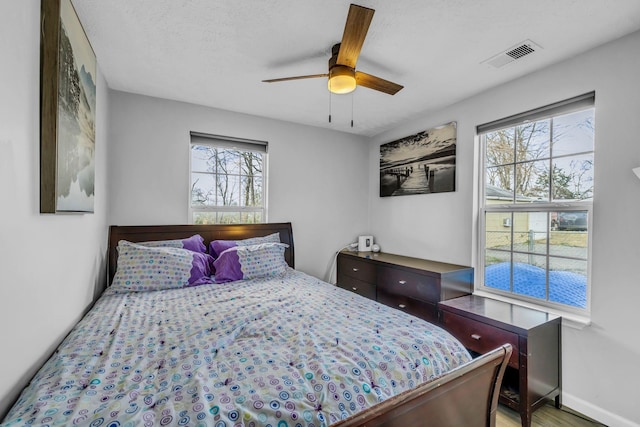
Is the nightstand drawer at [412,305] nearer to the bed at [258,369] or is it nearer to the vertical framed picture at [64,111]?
the bed at [258,369]

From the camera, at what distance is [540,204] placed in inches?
92.0

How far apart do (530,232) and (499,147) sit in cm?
80

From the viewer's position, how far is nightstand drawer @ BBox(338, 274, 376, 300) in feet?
11.0

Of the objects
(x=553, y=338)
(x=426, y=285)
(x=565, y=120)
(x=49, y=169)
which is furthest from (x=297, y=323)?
(x=565, y=120)

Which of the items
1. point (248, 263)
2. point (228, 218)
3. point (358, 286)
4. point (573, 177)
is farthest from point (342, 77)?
point (358, 286)

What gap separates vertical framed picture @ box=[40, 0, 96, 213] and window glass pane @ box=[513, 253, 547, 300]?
10.3 ft

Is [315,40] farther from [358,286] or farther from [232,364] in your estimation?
[358,286]

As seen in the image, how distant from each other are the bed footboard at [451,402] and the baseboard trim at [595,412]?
4.31ft

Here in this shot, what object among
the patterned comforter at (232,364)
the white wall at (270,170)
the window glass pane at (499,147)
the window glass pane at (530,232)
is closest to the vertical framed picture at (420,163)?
the window glass pane at (499,147)

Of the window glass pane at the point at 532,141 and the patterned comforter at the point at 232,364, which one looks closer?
the patterned comforter at the point at 232,364

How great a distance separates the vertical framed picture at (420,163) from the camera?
304 cm

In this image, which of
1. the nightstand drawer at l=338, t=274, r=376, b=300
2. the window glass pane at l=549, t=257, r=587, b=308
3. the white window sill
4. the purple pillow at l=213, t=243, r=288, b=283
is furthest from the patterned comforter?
the nightstand drawer at l=338, t=274, r=376, b=300

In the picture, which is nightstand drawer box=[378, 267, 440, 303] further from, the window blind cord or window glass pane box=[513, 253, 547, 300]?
the window blind cord

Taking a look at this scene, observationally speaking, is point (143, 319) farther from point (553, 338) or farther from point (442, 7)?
point (553, 338)
